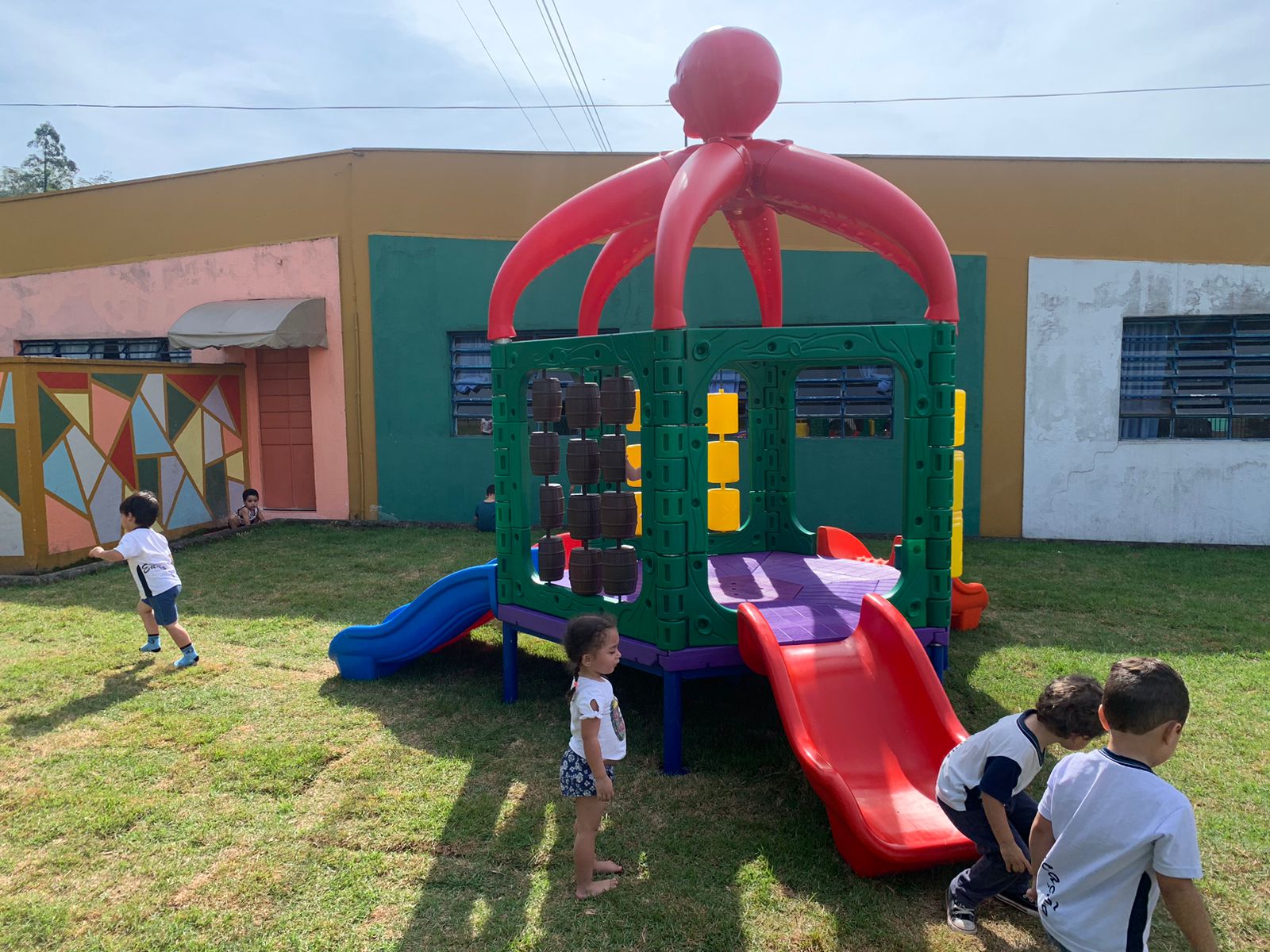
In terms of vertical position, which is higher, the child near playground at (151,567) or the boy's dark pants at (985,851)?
the child near playground at (151,567)

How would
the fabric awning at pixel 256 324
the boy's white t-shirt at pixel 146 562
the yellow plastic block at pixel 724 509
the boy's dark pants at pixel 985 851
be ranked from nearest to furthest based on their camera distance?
the boy's dark pants at pixel 985 851 → the boy's white t-shirt at pixel 146 562 → the yellow plastic block at pixel 724 509 → the fabric awning at pixel 256 324

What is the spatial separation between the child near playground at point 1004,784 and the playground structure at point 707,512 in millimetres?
252

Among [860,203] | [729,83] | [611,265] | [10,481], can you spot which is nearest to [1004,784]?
[860,203]

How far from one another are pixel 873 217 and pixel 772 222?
5.33 ft

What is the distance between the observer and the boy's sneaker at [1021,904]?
340 cm

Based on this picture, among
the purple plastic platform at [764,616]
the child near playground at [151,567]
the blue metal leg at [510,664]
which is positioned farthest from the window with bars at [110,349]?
the purple plastic platform at [764,616]

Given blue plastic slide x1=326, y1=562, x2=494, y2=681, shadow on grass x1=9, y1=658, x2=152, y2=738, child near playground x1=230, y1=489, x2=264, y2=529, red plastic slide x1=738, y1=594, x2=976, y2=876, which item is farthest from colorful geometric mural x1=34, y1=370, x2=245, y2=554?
red plastic slide x1=738, y1=594, x2=976, y2=876

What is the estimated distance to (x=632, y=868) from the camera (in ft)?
12.2

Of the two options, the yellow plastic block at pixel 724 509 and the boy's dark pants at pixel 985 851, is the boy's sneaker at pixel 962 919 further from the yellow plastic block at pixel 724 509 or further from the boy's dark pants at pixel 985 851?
the yellow plastic block at pixel 724 509

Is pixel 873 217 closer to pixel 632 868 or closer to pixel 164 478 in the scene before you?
pixel 632 868

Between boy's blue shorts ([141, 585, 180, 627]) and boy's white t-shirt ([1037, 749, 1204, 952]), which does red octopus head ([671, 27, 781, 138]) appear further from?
boy's blue shorts ([141, 585, 180, 627])

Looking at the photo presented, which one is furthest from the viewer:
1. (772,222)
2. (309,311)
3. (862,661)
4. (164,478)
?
(309,311)

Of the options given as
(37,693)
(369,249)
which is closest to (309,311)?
(369,249)

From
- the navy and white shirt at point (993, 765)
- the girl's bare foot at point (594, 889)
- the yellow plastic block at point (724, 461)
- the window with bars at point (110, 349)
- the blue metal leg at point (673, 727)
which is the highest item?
the window with bars at point (110, 349)
